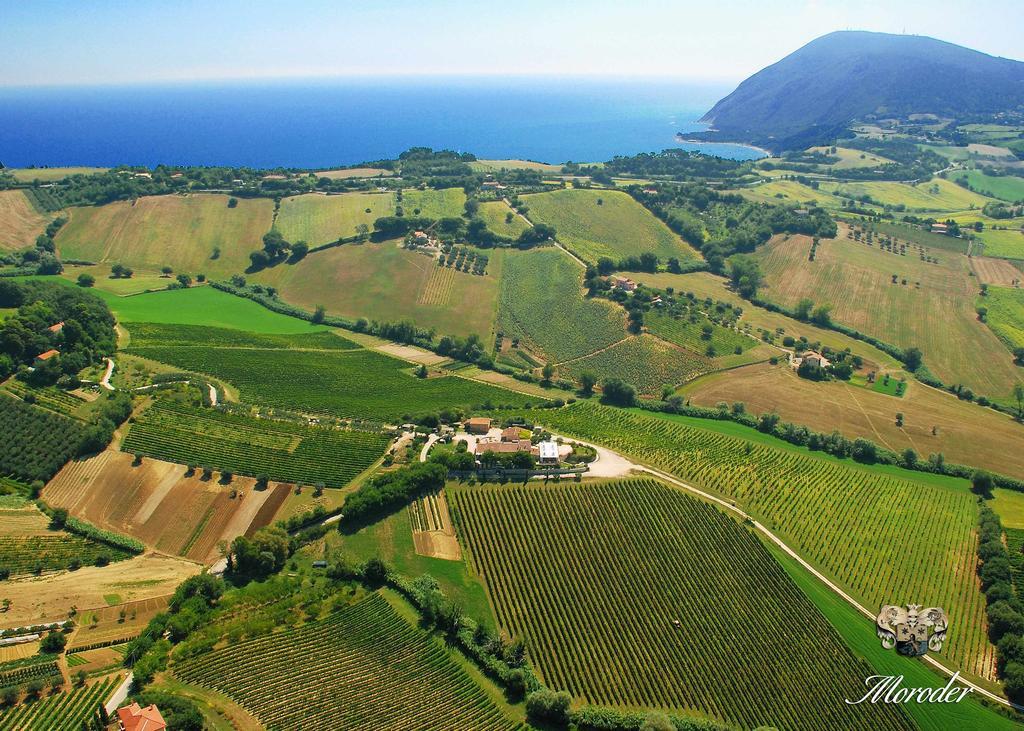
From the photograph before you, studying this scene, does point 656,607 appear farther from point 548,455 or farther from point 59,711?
point 59,711

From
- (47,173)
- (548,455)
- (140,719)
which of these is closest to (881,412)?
(548,455)

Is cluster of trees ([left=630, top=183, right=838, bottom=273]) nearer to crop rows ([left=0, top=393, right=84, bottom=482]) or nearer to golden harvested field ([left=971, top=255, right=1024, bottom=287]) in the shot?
golden harvested field ([left=971, top=255, right=1024, bottom=287])

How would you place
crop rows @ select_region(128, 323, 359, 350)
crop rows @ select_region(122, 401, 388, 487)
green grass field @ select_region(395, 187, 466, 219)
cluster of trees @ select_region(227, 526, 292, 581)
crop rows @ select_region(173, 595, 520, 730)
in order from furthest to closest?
green grass field @ select_region(395, 187, 466, 219)
crop rows @ select_region(128, 323, 359, 350)
crop rows @ select_region(122, 401, 388, 487)
cluster of trees @ select_region(227, 526, 292, 581)
crop rows @ select_region(173, 595, 520, 730)

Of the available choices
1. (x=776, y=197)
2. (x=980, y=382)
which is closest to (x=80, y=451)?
(x=980, y=382)

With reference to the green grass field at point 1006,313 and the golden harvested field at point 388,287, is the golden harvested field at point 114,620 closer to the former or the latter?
the golden harvested field at point 388,287

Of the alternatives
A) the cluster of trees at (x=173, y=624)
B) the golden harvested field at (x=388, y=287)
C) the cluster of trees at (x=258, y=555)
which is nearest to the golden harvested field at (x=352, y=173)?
the golden harvested field at (x=388, y=287)

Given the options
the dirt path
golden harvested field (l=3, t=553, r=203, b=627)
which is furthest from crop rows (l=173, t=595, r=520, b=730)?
the dirt path

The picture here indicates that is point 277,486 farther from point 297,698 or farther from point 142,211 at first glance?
point 142,211
